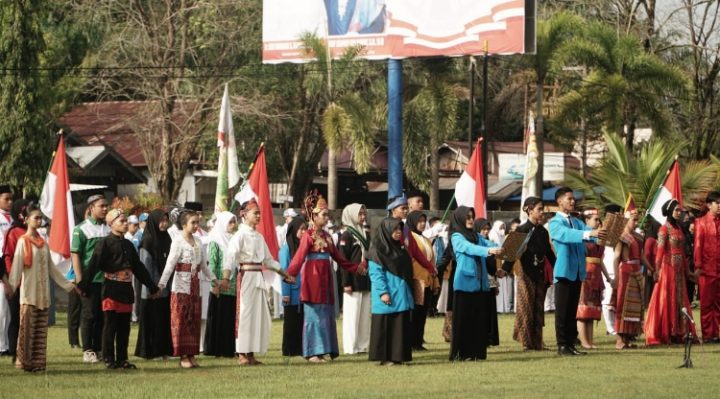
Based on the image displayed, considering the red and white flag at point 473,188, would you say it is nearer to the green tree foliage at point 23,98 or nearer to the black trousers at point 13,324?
the black trousers at point 13,324

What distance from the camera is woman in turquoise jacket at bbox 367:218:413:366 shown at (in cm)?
1374

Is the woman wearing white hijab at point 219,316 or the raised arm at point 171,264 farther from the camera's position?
the woman wearing white hijab at point 219,316

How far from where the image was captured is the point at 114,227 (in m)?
13.4

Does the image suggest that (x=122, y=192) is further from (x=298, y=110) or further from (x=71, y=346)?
(x=71, y=346)

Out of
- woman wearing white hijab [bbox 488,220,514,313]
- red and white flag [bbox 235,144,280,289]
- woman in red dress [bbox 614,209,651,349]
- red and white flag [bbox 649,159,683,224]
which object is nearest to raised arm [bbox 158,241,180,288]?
red and white flag [bbox 235,144,280,289]

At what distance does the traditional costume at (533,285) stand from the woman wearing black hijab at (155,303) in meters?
3.93

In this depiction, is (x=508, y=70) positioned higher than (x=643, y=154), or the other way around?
(x=508, y=70)

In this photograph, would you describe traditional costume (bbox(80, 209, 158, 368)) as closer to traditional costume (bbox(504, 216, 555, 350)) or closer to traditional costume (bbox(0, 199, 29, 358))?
traditional costume (bbox(0, 199, 29, 358))

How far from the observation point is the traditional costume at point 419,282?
15.0 meters

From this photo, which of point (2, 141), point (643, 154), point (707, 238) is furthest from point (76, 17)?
point (707, 238)

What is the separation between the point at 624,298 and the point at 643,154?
37.6 ft

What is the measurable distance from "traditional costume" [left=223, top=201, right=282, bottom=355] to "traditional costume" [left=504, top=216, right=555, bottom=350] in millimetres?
2859

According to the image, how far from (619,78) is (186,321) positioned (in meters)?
23.5

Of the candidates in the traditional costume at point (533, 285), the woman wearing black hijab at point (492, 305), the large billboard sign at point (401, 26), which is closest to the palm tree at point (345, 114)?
the large billboard sign at point (401, 26)
